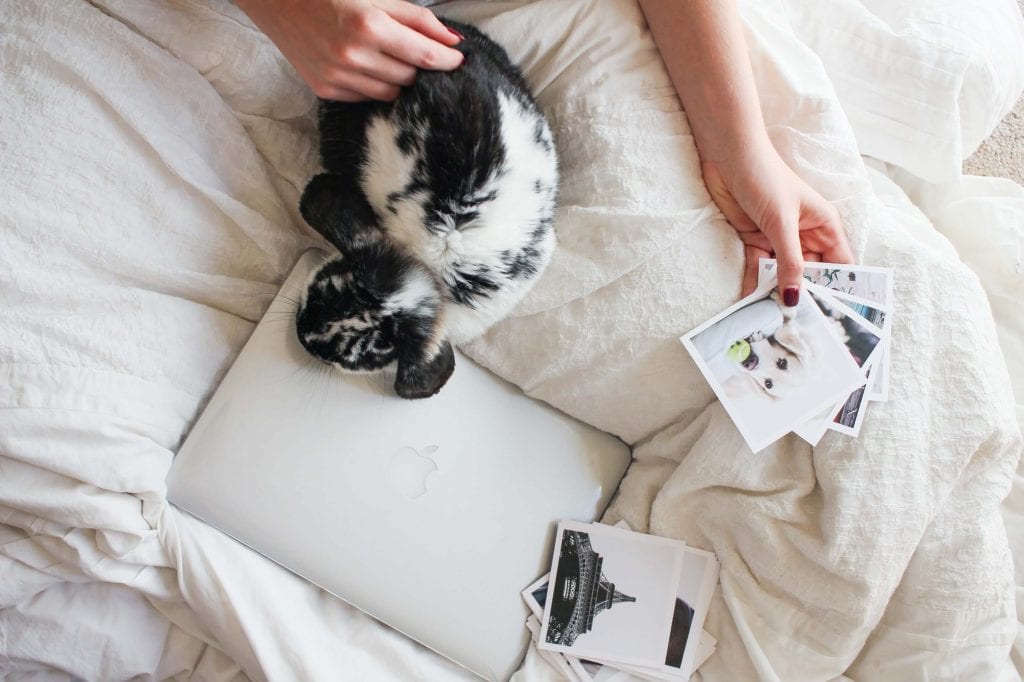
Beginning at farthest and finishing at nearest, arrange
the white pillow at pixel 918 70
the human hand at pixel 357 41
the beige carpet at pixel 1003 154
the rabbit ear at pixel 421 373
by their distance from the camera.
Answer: the beige carpet at pixel 1003 154, the white pillow at pixel 918 70, the rabbit ear at pixel 421 373, the human hand at pixel 357 41

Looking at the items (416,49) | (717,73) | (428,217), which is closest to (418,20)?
(416,49)

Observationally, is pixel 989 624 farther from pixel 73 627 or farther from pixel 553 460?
pixel 73 627

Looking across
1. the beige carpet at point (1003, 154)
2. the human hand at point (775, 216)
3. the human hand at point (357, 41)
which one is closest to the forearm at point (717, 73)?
the human hand at point (775, 216)

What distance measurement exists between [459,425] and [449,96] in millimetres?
522

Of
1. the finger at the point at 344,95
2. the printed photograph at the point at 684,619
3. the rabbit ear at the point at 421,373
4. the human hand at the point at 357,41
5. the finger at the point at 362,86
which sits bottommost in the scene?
the printed photograph at the point at 684,619

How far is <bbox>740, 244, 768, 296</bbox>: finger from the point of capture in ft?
3.52

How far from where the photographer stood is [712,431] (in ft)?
3.51

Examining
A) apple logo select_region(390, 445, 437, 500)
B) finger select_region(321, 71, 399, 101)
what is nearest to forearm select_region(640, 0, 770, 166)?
finger select_region(321, 71, 399, 101)

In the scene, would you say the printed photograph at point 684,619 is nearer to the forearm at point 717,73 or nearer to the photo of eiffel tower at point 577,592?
the photo of eiffel tower at point 577,592

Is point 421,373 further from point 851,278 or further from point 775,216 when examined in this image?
point 851,278

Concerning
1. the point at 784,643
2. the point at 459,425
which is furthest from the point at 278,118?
the point at 784,643

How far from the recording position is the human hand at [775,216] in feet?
3.34

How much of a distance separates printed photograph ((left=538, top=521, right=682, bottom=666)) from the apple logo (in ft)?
0.84

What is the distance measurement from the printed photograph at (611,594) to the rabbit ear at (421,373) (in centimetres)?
34
